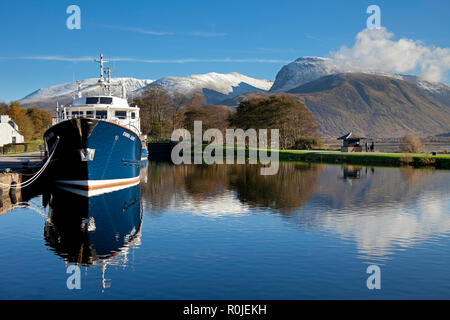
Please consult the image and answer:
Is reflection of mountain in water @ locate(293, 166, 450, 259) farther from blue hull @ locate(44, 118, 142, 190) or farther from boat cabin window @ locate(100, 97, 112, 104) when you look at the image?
boat cabin window @ locate(100, 97, 112, 104)

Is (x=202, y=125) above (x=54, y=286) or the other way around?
above

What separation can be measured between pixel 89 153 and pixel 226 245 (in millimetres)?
15650

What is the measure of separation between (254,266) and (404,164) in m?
51.7

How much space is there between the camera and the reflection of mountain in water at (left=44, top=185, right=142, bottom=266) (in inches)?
627

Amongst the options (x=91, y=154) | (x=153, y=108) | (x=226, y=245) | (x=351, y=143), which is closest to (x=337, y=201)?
(x=226, y=245)

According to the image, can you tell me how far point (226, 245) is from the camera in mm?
17375

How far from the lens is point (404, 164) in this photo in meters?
59.8

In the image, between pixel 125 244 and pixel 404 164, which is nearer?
pixel 125 244

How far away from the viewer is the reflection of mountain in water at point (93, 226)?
15932 millimetres

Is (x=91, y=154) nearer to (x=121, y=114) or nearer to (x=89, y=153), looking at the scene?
(x=89, y=153)

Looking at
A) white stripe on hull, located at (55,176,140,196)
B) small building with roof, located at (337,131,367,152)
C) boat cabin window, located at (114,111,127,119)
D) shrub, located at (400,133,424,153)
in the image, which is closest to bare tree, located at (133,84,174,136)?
small building with roof, located at (337,131,367,152)

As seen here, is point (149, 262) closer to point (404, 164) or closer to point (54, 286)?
point (54, 286)

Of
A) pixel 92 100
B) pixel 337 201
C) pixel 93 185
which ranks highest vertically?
pixel 92 100
